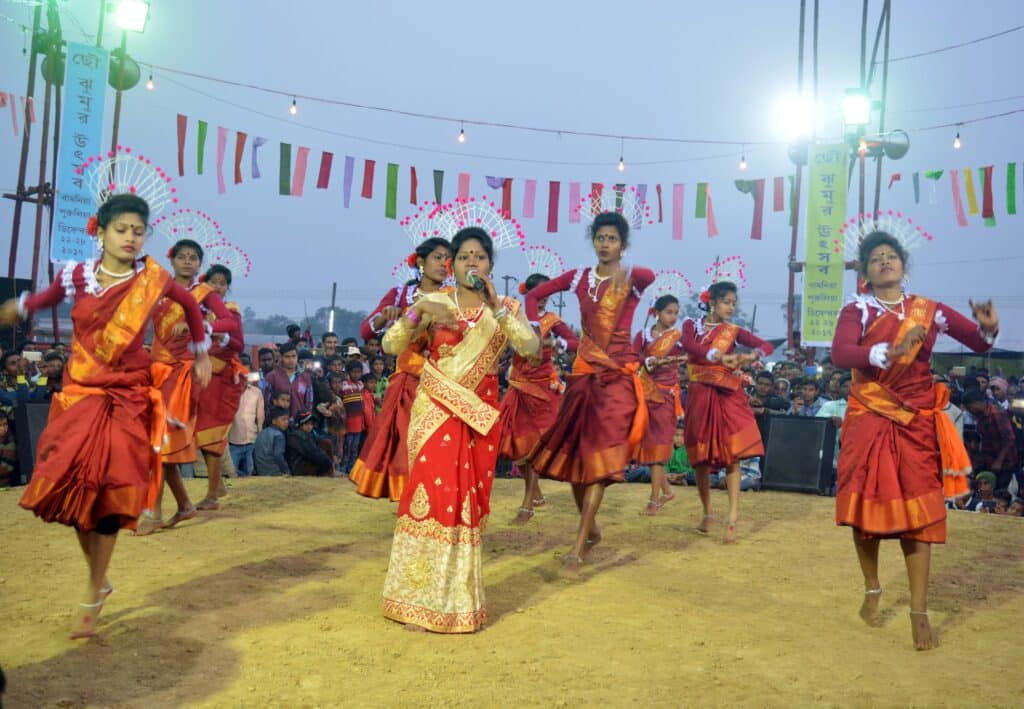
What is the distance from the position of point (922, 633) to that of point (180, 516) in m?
5.08

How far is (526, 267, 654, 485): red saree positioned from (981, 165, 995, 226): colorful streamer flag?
1042 centimetres

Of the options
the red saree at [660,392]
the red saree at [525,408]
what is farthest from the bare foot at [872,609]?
the red saree at [525,408]

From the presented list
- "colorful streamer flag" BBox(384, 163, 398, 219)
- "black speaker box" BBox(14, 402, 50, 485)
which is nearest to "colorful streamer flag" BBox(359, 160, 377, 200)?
"colorful streamer flag" BBox(384, 163, 398, 219)

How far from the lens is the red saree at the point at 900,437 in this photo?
466cm

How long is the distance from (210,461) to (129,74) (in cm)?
956

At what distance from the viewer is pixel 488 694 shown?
12.3 feet

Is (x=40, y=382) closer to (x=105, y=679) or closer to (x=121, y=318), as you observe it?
(x=121, y=318)

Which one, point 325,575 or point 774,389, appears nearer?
point 325,575

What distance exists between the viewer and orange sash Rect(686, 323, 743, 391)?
768 cm

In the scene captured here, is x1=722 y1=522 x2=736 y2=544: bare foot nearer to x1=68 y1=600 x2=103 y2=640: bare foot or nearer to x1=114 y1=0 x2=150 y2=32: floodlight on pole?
x1=68 y1=600 x2=103 y2=640: bare foot

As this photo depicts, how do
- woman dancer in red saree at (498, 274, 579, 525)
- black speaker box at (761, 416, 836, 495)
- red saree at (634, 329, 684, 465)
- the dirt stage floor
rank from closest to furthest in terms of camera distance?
the dirt stage floor
woman dancer in red saree at (498, 274, 579, 525)
red saree at (634, 329, 684, 465)
black speaker box at (761, 416, 836, 495)

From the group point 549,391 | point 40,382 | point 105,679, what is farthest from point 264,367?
point 105,679

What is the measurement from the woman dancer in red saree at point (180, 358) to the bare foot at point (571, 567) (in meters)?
2.81

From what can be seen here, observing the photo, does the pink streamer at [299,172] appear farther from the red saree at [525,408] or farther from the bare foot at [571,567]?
the bare foot at [571,567]
